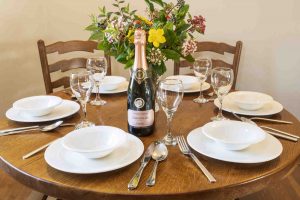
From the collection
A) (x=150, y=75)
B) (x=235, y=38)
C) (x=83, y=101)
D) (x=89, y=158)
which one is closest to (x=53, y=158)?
(x=89, y=158)

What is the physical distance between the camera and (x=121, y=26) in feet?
3.64

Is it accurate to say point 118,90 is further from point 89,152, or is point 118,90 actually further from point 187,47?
point 89,152

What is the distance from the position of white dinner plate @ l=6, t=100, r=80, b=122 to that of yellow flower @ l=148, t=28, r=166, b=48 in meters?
0.43

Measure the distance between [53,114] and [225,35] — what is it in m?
1.46

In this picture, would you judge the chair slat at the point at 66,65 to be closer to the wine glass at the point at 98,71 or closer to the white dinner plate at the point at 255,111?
the wine glass at the point at 98,71

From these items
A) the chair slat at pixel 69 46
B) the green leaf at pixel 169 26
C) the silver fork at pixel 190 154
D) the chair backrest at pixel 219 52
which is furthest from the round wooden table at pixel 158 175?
the chair backrest at pixel 219 52

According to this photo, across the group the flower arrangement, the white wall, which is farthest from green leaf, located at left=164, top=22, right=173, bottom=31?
the white wall

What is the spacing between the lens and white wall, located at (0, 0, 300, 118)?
7.13 ft

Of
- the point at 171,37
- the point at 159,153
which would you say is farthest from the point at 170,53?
the point at 159,153

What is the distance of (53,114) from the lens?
124 cm

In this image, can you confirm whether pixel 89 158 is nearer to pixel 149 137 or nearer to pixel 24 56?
pixel 149 137

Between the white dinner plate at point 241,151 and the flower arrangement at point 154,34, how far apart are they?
0.31 metres

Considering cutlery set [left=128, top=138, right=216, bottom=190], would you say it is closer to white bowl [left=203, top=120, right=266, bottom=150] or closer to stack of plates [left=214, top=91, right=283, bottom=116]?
white bowl [left=203, top=120, right=266, bottom=150]

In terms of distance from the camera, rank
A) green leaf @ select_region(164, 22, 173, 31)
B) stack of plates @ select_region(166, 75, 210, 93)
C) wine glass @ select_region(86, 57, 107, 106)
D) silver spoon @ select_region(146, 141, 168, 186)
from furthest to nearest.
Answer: stack of plates @ select_region(166, 75, 210, 93), wine glass @ select_region(86, 57, 107, 106), green leaf @ select_region(164, 22, 173, 31), silver spoon @ select_region(146, 141, 168, 186)
